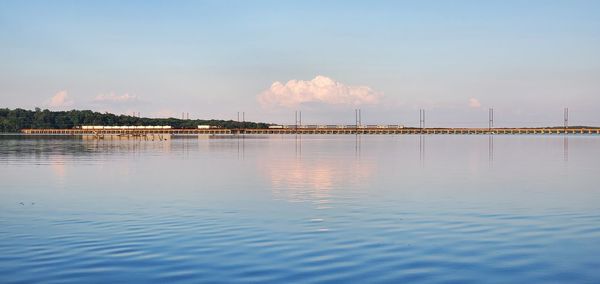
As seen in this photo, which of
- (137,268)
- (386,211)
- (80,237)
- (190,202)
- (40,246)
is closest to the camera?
(137,268)

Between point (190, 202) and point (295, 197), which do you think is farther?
point (295, 197)

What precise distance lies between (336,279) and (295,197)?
13.1 meters

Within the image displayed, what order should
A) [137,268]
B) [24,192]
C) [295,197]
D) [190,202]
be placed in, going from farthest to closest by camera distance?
[24,192]
[295,197]
[190,202]
[137,268]

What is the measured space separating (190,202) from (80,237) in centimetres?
751

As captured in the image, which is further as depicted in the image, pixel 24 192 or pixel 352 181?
pixel 352 181

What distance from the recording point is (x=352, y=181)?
31.2 m

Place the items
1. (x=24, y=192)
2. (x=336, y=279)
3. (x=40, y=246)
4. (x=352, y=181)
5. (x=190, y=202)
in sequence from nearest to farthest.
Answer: (x=336, y=279), (x=40, y=246), (x=190, y=202), (x=24, y=192), (x=352, y=181)

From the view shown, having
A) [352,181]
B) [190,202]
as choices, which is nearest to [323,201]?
[190,202]

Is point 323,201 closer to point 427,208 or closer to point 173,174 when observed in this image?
point 427,208

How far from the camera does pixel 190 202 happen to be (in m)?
22.8

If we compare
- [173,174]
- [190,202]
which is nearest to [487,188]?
[190,202]

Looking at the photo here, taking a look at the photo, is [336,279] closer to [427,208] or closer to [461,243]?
[461,243]

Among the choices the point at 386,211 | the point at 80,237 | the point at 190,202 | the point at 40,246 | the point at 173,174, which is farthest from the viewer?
the point at 173,174

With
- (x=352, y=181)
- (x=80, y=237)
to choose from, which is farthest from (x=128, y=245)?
(x=352, y=181)
